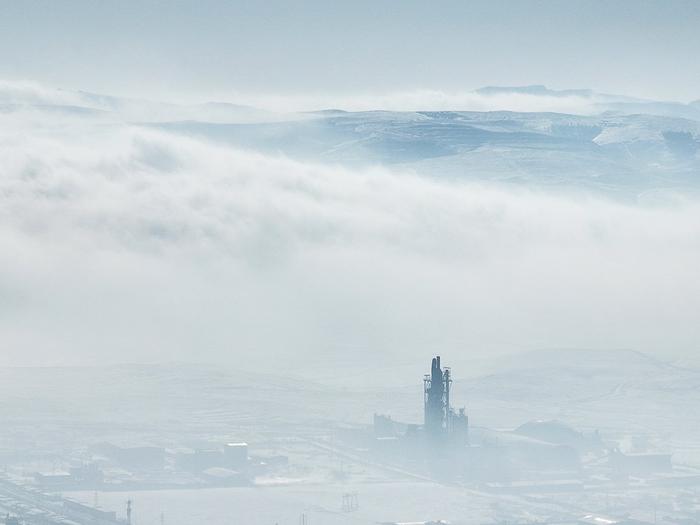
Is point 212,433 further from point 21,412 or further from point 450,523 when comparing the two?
point 450,523

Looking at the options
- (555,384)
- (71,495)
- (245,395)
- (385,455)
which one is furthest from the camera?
(555,384)

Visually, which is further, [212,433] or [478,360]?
[478,360]

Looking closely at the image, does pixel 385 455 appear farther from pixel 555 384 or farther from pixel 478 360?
pixel 478 360

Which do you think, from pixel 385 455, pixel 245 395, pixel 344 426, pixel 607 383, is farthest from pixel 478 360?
pixel 385 455

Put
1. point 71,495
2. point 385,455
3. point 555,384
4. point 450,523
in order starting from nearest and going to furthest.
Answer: point 450,523 < point 71,495 < point 385,455 < point 555,384

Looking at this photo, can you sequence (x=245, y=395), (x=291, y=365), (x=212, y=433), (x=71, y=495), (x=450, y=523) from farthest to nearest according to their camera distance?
(x=291, y=365)
(x=245, y=395)
(x=212, y=433)
(x=71, y=495)
(x=450, y=523)

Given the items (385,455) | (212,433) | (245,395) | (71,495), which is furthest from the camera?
(245,395)

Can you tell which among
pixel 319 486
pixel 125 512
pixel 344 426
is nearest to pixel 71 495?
pixel 125 512

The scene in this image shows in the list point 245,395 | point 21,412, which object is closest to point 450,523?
point 21,412

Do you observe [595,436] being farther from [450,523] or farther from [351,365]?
[351,365]

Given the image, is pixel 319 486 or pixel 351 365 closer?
pixel 319 486
